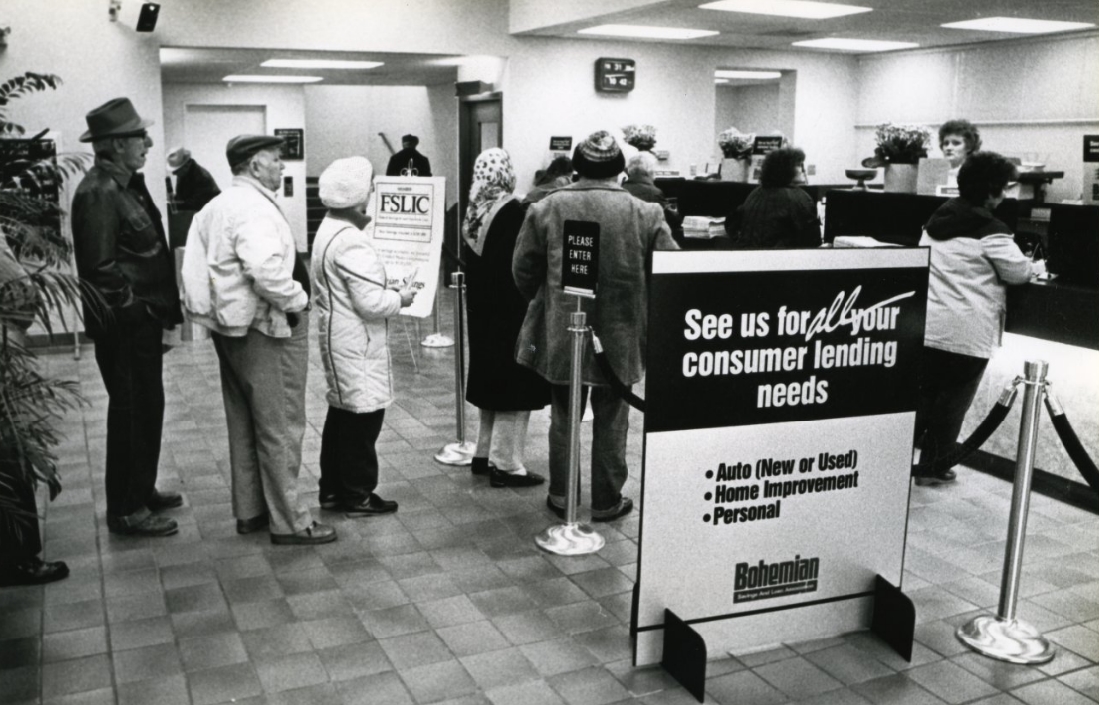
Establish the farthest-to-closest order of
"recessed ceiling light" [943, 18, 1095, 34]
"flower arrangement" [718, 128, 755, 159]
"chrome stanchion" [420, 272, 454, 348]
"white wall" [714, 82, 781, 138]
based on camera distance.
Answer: "white wall" [714, 82, 781, 138] → "recessed ceiling light" [943, 18, 1095, 34] → "chrome stanchion" [420, 272, 454, 348] → "flower arrangement" [718, 128, 755, 159]

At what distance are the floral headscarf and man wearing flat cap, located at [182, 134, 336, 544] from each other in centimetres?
91

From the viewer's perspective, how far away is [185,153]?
9750 mm

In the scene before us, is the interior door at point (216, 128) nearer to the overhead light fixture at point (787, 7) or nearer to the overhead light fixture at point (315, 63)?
the overhead light fixture at point (315, 63)

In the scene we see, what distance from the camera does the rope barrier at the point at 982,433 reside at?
3.63 metres

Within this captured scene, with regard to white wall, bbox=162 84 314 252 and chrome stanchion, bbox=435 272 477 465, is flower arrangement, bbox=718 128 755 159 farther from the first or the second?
white wall, bbox=162 84 314 252

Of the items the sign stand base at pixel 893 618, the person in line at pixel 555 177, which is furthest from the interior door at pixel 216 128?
the sign stand base at pixel 893 618

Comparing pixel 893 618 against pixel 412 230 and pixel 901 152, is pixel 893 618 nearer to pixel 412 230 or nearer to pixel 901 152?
pixel 412 230

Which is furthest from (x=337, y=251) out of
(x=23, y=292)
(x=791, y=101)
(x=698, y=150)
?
(x=791, y=101)

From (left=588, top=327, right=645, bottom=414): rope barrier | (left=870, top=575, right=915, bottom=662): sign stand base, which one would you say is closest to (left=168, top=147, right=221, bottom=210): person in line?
(left=588, top=327, right=645, bottom=414): rope barrier

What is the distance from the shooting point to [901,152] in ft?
21.0

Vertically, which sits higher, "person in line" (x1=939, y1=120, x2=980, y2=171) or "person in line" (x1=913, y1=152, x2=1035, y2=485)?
"person in line" (x1=939, y1=120, x2=980, y2=171)

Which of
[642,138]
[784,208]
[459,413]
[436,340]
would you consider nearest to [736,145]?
[642,138]

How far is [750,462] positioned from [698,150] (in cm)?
864

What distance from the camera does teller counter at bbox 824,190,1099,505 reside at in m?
4.67
